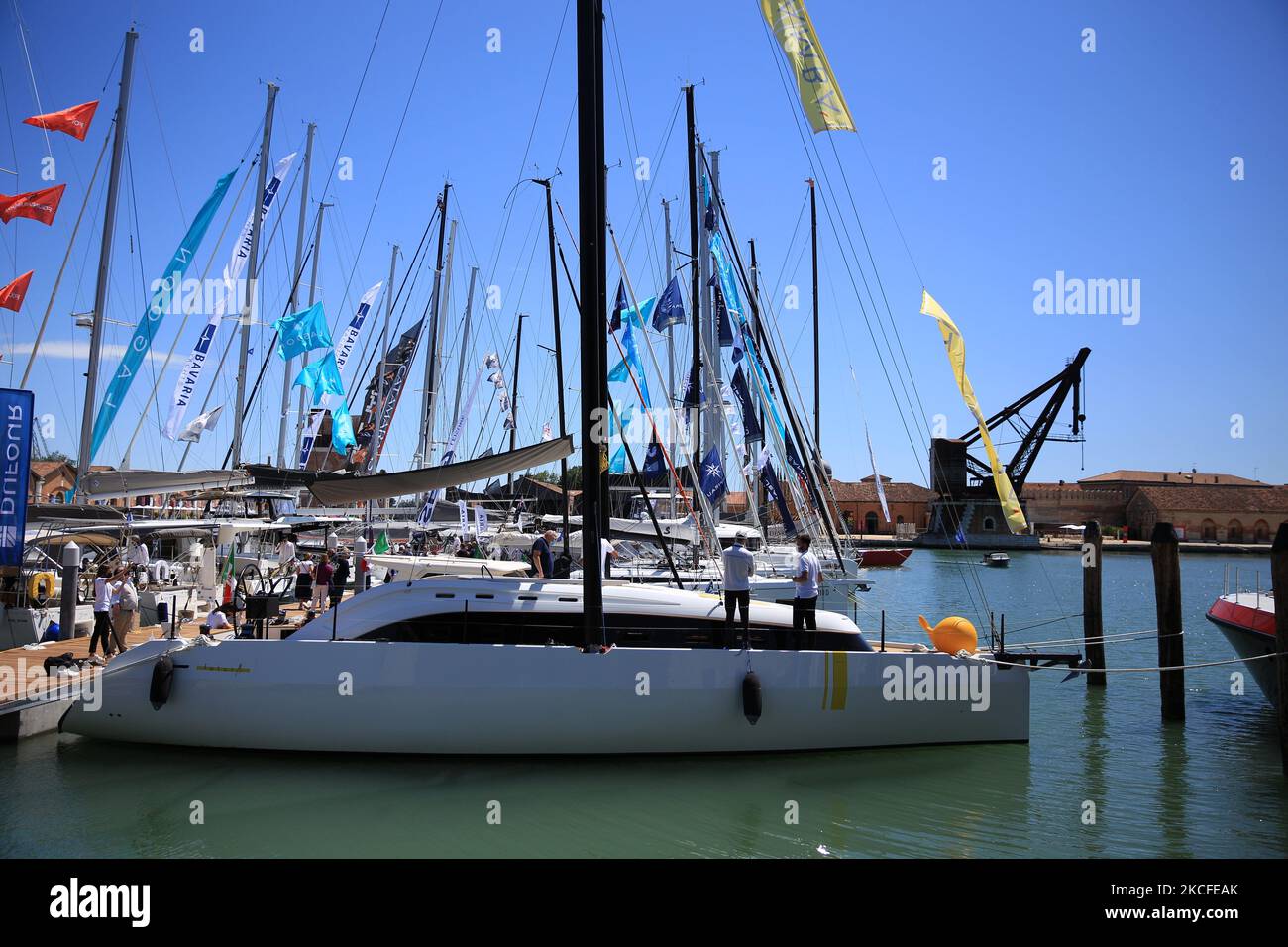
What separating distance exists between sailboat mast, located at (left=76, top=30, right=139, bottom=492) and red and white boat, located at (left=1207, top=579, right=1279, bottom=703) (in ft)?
67.8

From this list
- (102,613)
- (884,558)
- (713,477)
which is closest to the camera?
(102,613)

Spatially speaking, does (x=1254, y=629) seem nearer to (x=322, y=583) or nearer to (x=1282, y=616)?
(x=1282, y=616)

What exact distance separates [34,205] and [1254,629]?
72.5ft

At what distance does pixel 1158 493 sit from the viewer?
83.9m

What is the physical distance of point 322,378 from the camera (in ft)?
81.2

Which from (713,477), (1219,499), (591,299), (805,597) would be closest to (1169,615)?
(805,597)

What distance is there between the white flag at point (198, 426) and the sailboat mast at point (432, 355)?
27.3 ft

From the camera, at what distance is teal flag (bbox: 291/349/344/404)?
2450 cm

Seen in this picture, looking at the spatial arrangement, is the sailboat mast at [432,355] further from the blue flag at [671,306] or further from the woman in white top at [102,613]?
the woman in white top at [102,613]

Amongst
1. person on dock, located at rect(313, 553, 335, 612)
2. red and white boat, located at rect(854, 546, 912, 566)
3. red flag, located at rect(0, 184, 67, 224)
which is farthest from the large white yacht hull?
red and white boat, located at rect(854, 546, 912, 566)

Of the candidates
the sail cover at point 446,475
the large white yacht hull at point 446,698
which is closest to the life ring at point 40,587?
the large white yacht hull at point 446,698

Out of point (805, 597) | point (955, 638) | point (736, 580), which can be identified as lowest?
point (955, 638)

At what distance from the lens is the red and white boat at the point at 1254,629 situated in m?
13.8
